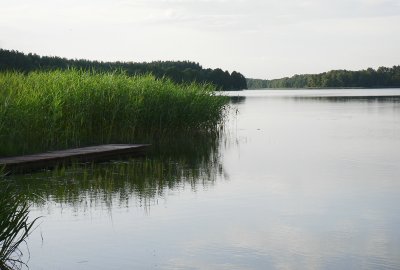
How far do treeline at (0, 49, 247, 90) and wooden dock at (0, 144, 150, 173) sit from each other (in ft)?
8.00

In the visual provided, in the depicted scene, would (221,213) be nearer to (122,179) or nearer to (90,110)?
(122,179)

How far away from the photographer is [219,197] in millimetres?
10148

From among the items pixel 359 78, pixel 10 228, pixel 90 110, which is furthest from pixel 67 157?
pixel 359 78

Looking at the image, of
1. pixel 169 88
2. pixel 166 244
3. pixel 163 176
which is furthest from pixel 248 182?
pixel 169 88

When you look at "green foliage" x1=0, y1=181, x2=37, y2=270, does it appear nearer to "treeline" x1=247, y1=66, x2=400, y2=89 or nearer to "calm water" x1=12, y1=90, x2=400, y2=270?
"calm water" x1=12, y1=90, x2=400, y2=270

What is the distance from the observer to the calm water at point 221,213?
22.0 feet

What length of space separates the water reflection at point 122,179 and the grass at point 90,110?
1296 millimetres

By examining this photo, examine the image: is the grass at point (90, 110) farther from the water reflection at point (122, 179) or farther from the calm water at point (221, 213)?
the calm water at point (221, 213)

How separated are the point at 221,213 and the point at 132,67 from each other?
2192 inches

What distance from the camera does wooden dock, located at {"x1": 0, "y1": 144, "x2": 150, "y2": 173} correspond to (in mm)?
11773

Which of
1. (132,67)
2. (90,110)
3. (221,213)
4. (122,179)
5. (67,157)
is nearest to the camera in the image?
(221,213)

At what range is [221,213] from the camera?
890 cm

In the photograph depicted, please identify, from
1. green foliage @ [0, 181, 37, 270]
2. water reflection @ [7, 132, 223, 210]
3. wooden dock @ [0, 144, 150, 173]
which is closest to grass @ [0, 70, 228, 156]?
wooden dock @ [0, 144, 150, 173]

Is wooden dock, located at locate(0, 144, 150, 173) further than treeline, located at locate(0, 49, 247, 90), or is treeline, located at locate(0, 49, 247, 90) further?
treeline, located at locate(0, 49, 247, 90)
